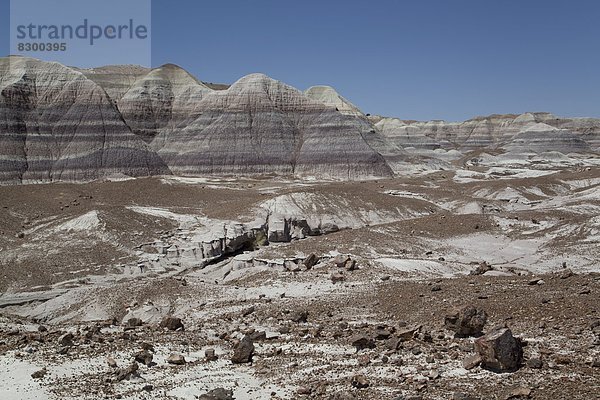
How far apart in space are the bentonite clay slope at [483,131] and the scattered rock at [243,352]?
427ft

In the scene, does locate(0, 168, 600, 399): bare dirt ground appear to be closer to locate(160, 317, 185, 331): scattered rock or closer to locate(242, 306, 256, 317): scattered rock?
locate(242, 306, 256, 317): scattered rock

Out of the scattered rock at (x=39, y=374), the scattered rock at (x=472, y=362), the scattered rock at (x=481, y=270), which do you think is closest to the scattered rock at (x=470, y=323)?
the scattered rock at (x=472, y=362)

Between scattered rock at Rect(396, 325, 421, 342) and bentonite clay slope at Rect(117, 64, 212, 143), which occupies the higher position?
bentonite clay slope at Rect(117, 64, 212, 143)

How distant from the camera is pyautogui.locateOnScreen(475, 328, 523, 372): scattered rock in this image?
358 inches

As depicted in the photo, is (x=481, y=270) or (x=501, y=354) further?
(x=481, y=270)

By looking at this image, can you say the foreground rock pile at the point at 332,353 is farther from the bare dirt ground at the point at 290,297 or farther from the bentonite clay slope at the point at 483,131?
the bentonite clay slope at the point at 483,131

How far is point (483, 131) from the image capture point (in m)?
169

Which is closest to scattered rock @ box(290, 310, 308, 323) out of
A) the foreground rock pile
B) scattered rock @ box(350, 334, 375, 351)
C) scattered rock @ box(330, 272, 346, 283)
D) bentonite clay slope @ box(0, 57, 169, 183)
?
the foreground rock pile

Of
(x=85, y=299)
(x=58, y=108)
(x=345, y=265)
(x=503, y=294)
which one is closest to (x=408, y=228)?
(x=345, y=265)

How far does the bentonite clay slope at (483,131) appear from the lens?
149m

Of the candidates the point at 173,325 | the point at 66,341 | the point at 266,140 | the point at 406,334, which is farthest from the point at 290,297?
the point at 266,140

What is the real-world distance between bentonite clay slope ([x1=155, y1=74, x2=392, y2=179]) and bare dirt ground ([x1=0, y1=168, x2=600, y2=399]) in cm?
3488

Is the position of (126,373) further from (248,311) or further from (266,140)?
(266,140)

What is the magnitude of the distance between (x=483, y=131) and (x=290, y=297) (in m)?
165
